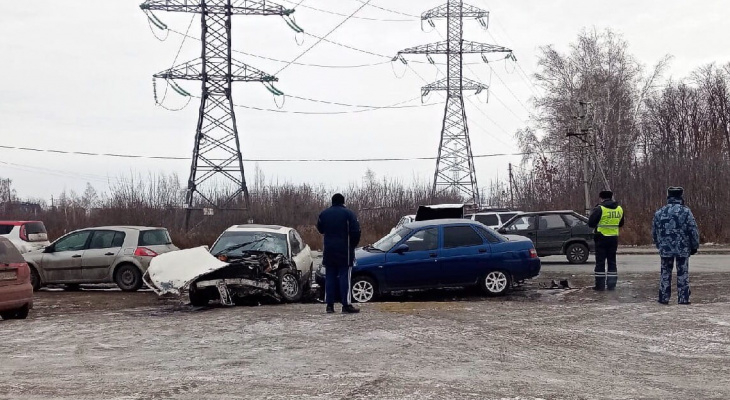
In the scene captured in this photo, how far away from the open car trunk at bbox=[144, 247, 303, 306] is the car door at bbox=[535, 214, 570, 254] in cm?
1069

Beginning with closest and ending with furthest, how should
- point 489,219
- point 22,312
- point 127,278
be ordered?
point 22,312, point 127,278, point 489,219

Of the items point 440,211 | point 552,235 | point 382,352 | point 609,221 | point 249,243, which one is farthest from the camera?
point 552,235

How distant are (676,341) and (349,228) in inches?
198

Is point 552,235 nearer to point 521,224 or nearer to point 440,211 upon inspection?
point 521,224

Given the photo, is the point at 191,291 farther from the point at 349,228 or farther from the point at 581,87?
the point at 581,87

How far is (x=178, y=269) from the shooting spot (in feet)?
45.3

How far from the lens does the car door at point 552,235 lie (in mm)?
23062

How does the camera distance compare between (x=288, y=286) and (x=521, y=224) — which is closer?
(x=288, y=286)

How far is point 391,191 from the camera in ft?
149

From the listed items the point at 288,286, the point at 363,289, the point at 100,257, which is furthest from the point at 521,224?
the point at 100,257

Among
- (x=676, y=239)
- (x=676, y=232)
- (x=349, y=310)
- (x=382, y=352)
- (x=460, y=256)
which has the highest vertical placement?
(x=676, y=232)

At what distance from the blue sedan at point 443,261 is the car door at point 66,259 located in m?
6.57

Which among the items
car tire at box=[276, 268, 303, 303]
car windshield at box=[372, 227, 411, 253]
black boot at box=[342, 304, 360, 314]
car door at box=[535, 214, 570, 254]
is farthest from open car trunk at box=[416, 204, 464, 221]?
black boot at box=[342, 304, 360, 314]

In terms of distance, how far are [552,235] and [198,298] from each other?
12327 millimetres
